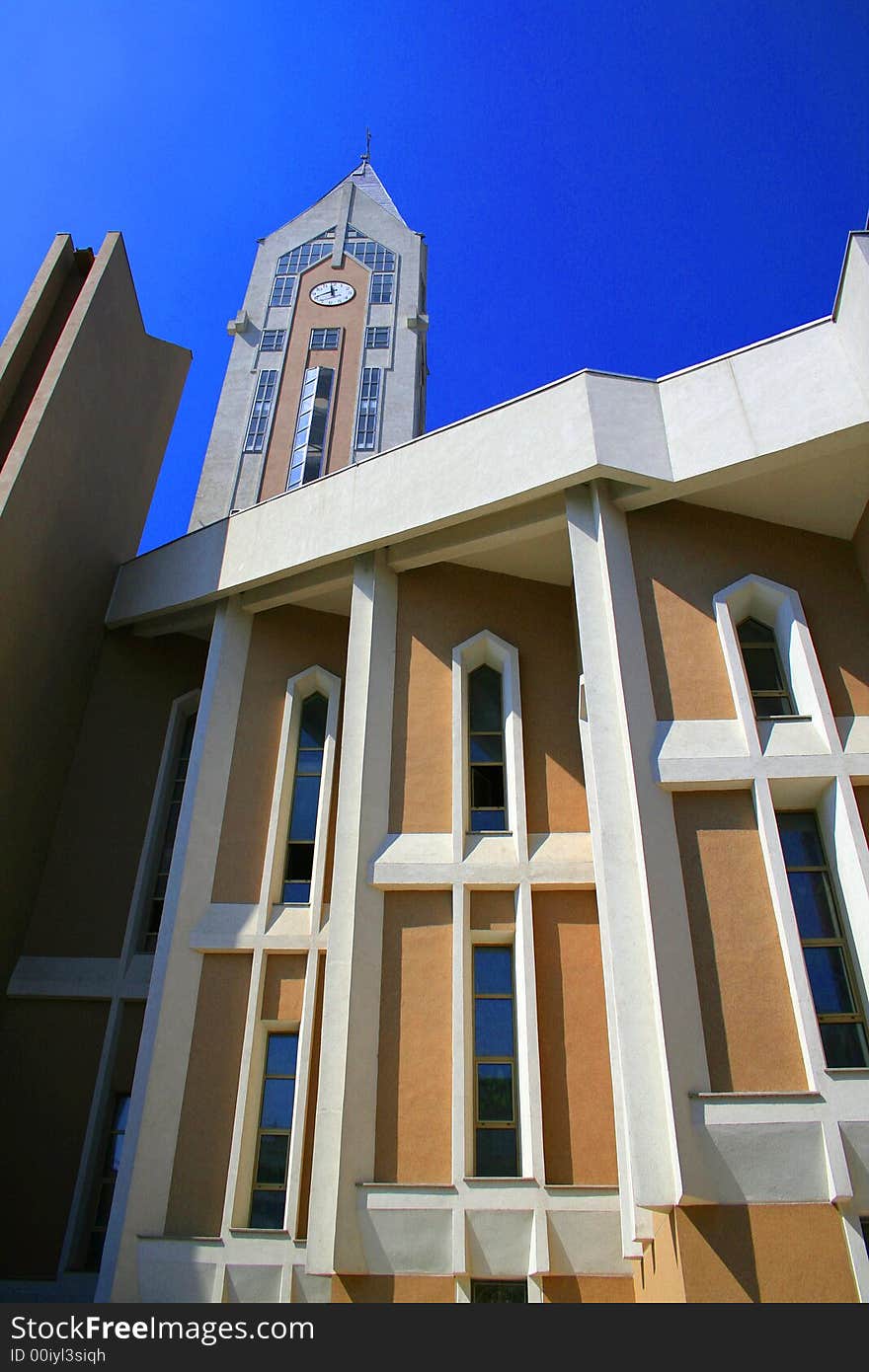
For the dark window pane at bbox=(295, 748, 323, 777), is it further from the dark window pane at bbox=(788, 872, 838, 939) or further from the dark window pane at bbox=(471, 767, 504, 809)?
the dark window pane at bbox=(788, 872, 838, 939)

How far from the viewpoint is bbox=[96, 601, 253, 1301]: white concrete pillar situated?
8203 millimetres

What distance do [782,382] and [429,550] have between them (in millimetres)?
3986

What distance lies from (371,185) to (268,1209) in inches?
1069

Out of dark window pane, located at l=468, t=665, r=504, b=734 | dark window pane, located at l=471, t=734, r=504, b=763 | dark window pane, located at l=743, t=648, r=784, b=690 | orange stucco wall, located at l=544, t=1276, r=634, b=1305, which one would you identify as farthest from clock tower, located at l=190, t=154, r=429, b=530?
orange stucco wall, located at l=544, t=1276, r=634, b=1305

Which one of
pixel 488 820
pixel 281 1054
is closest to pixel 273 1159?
pixel 281 1054

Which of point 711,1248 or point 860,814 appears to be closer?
point 711,1248

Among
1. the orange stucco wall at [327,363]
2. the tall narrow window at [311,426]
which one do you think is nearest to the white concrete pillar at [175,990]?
the tall narrow window at [311,426]

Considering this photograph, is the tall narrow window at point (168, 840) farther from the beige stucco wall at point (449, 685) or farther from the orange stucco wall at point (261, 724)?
the beige stucco wall at point (449, 685)

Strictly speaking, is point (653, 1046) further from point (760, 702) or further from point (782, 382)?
point (782, 382)

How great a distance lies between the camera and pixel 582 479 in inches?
360

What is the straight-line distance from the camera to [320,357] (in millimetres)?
21328

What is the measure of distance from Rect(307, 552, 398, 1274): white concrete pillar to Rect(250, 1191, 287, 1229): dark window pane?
1.21m

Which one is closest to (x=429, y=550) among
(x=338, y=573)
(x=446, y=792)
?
(x=338, y=573)

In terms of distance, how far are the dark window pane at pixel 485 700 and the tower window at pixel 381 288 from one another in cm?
1524
